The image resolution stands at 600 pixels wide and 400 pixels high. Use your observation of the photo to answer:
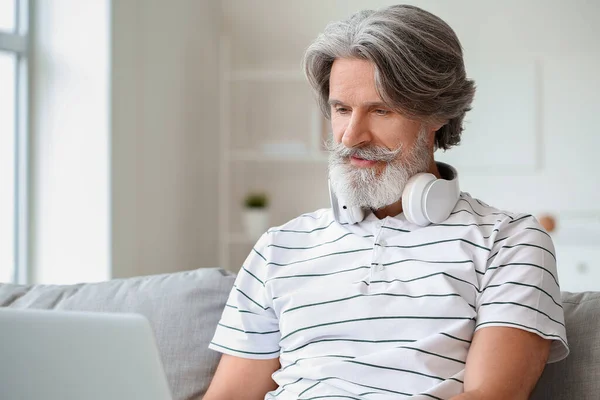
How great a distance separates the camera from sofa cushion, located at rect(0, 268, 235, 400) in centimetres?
163

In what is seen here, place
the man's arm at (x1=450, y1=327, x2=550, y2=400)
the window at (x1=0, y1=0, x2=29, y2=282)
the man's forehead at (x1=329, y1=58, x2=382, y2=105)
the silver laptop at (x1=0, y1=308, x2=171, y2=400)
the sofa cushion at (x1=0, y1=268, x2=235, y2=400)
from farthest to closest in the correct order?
the window at (x1=0, y1=0, x2=29, y2=282) < the sofa cushion at (x1=0, y1=268, x2=235, y2=400) < the man's forehead at (x1=329, y1=58, x2=382, y2=105) < the man's arm at (x1=450, y1=327, x2=550, y2=400) < the silver laptop at (x1=0, y1=308, x2=171, y2=400)

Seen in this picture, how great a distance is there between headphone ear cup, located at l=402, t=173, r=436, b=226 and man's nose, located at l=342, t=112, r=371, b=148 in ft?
0.40

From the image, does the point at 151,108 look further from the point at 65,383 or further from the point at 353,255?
the point at 65,383

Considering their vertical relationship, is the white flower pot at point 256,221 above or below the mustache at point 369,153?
below

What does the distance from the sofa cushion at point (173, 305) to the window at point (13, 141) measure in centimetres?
151

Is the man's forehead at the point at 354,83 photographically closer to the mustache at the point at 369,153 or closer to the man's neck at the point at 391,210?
the mustache at the point at 369,153

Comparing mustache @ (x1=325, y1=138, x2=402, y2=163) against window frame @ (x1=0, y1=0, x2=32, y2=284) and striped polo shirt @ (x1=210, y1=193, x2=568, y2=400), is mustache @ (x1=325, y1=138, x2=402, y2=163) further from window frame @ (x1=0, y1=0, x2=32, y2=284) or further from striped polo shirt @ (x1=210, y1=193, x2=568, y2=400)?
window frame @ (x1=0, y1=0, x2=32, y2=284)

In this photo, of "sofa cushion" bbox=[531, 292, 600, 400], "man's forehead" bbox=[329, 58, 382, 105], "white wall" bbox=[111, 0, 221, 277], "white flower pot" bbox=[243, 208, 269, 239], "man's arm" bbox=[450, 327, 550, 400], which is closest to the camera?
"man's arm" bbox=[450, 327, 550, 400]

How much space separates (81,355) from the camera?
0.86 m

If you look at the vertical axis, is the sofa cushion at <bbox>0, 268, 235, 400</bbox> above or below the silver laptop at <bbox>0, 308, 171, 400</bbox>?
below

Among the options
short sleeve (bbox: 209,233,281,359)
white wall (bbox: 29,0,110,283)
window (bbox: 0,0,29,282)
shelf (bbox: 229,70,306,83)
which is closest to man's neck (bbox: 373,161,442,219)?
short sleeve (bbox: 209,233,281,359)

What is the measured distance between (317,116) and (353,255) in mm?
3064

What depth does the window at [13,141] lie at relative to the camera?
3.24 meters

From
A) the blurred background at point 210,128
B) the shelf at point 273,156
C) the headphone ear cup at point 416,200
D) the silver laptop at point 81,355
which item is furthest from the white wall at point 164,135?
the silver laptop at point 81,355
